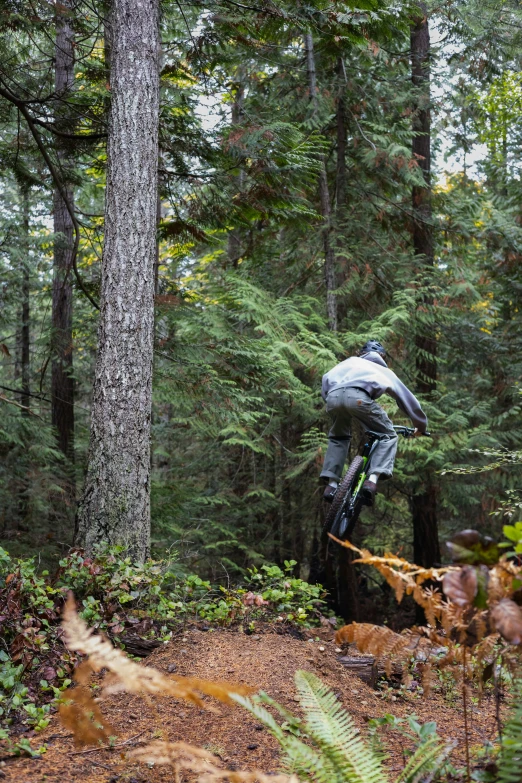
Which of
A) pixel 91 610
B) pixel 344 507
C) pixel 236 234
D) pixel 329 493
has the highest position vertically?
pixel 236 234

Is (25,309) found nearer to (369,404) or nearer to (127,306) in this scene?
(127,306)

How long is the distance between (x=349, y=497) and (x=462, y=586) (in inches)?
178

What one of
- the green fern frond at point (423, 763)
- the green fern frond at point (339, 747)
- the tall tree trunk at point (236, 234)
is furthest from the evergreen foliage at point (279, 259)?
the green fern frond at point (423, 763)

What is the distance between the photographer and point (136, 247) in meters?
6.40

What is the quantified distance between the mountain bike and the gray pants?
7 centimetres

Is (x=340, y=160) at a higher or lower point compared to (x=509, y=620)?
higher

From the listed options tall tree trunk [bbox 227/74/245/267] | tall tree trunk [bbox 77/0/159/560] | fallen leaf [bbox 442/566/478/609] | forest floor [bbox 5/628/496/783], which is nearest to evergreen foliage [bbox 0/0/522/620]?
tall tree trunk [bbox 227/74/245/267]

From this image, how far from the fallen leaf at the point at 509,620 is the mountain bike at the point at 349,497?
441cm

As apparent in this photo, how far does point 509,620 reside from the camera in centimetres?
188

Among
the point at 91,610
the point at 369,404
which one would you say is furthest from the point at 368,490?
the point at 91,610

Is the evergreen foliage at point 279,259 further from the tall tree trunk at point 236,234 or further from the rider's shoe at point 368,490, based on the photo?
the rider's shoe at point 368,490

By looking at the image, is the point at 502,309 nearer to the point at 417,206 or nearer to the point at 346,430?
the point at 417,206

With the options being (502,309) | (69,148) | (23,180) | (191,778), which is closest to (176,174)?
(69,148)

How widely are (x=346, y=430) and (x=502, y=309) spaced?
34.6ft
